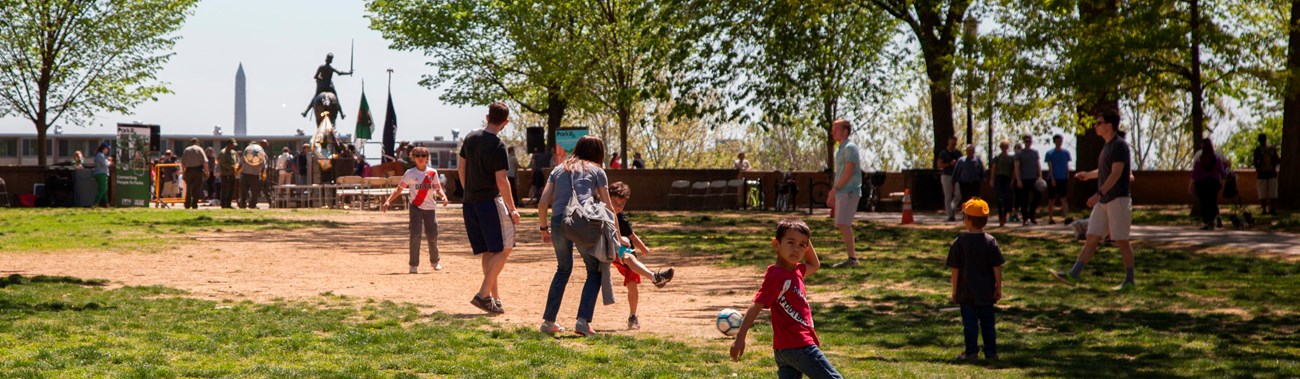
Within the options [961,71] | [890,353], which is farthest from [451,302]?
[961,71]

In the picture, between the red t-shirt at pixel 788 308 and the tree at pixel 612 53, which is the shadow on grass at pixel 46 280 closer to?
the red t-shirt at pixel 788 308

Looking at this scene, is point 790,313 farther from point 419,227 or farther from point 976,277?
point 419,227

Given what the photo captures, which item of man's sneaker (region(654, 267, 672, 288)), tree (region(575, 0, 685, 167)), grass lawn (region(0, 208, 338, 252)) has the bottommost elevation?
grass lawn (region(0, 208, 338, 252))

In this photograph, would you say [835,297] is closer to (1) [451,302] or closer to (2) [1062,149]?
(1) [451,302]

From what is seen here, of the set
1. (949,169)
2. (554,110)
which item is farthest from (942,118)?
(554,110)

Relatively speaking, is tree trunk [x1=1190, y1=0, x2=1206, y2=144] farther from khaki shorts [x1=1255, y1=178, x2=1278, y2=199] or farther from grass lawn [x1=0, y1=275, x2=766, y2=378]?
grass lawn [x1=0, y1=275, x2=766, y2=378]

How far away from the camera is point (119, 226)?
24.1m

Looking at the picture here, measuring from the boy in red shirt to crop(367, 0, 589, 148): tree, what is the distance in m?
41.8

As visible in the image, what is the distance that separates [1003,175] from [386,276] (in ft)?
39.9

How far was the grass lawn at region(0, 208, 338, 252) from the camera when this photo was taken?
765 inches

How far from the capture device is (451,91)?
5462 centimetres

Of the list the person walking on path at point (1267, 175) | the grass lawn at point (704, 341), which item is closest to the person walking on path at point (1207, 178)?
the person walking on path at point (1267, 175)

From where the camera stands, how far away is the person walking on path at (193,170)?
33.9 meters

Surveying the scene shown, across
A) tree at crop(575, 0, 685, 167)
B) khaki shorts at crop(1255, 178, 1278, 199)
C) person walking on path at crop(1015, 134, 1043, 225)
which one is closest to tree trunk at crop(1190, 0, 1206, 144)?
person walking on path at crop(1015, 134, 1043, 225)
